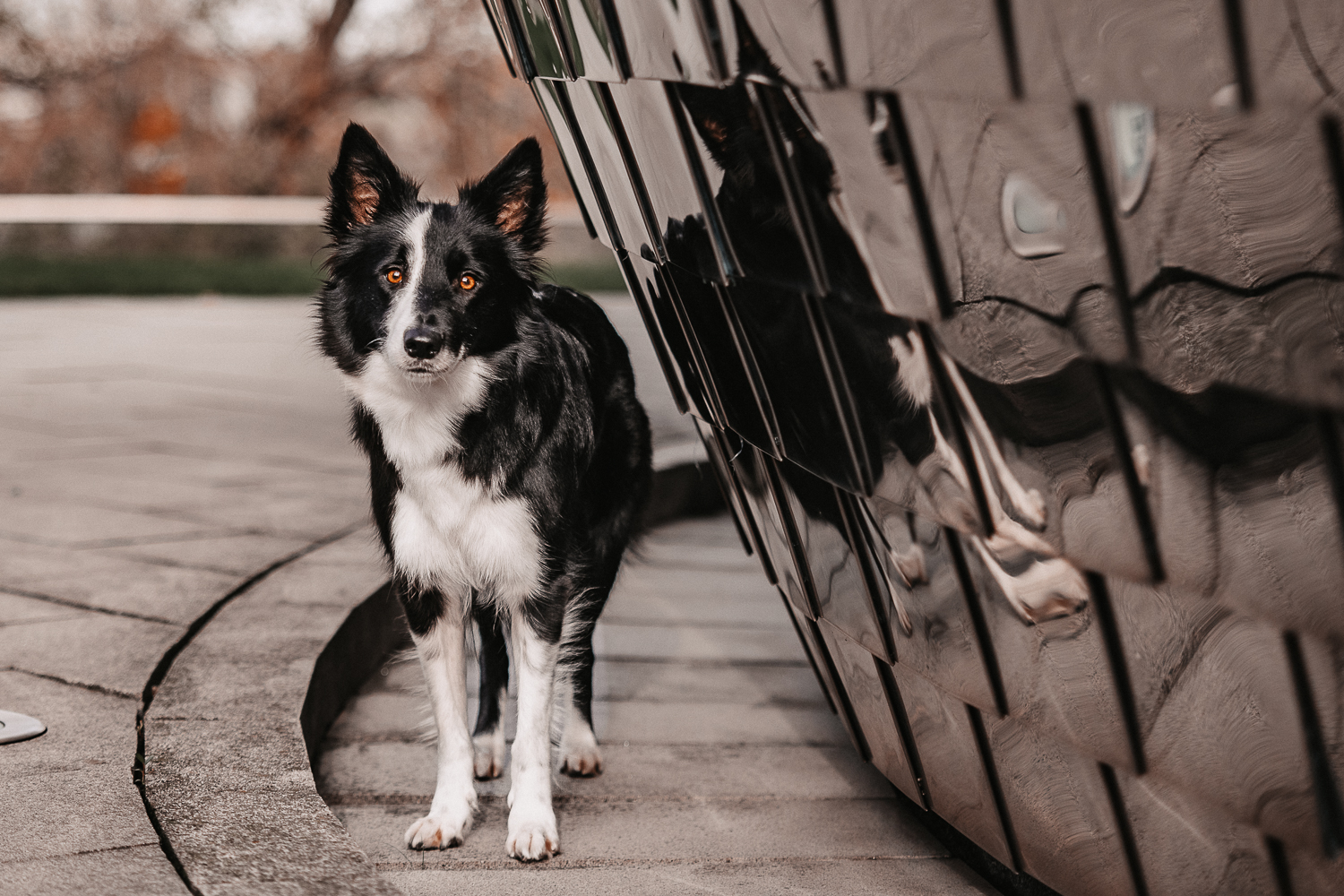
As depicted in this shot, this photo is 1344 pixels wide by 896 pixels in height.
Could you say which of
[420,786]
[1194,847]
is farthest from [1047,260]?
[420,786]

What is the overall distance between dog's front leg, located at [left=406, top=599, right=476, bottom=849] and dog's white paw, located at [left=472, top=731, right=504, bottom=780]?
0.17m

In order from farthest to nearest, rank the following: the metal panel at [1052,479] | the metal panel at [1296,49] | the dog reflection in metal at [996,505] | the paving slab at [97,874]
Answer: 1. the paving slab at [97,874]
2. the dog reflection in metal at [996,505]
3. the metal panel at [1052,479]
4. the metal panel at [1296,49]

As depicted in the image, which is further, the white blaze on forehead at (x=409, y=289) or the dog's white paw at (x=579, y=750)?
the dog's white paw at (x=579, y=750)

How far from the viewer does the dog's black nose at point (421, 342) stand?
242cm

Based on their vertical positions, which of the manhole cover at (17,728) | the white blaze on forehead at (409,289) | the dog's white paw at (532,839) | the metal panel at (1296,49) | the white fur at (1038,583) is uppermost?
the metal panel at (1296,49)

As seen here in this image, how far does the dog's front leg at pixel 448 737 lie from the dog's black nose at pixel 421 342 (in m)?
0.60

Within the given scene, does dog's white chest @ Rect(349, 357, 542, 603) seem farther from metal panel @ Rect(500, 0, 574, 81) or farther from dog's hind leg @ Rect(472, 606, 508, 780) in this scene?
metal panel @ Rect(500, 0, 574, 81)

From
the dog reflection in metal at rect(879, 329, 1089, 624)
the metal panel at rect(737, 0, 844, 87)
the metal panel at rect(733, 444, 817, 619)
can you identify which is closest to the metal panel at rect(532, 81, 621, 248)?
the metal panel at rect(733, 444, 817, 619)

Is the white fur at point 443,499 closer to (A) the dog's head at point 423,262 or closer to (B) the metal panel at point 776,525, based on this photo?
(A) the dog's head at point 423,262

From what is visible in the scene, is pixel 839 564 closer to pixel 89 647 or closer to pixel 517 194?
pixel 517 194

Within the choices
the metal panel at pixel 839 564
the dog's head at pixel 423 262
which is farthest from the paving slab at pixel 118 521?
the metal panel at pixel 839 564

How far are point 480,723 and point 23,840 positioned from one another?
1.17 meters

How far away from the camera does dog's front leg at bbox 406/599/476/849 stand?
2525 millimetres

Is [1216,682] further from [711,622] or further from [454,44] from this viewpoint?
[454,44]
